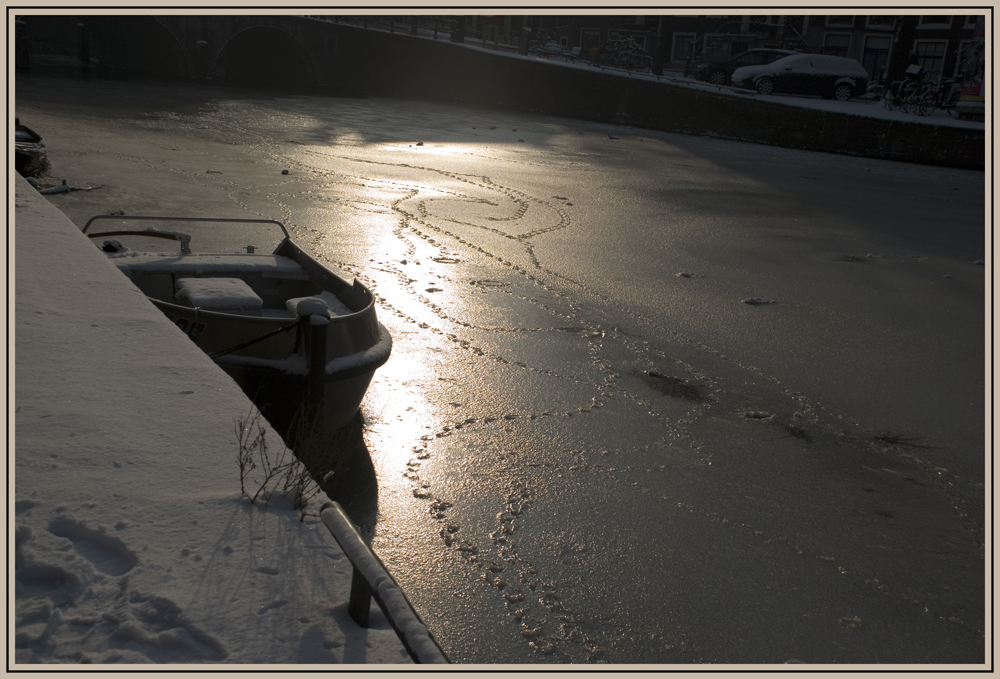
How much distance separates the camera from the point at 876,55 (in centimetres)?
3900

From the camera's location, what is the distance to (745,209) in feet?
50.6

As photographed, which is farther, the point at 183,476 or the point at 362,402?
the point at 362,402

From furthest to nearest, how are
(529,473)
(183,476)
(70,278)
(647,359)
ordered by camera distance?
1. (647,359)
2. (529,473)
3. (70,278)
4. (183,476)

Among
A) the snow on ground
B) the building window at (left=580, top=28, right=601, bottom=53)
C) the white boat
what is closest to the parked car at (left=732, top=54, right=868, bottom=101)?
the building window at (left=580, top=28, right=601, bottom=53)

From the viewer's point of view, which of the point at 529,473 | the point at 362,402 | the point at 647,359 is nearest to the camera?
the point at 529,473

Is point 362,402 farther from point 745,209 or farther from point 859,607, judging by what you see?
point 745,209

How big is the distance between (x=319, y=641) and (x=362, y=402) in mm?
4371

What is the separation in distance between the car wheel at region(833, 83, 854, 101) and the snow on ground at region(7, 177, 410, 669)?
86.4 feet

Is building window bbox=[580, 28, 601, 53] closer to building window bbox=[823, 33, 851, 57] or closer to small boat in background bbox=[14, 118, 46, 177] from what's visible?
building window bbox=[823, 33, 851, 57]

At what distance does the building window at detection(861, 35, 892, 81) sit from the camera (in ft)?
126

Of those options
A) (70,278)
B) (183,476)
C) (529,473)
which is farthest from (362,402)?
(183,476)

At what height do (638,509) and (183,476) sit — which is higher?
(183,476)
